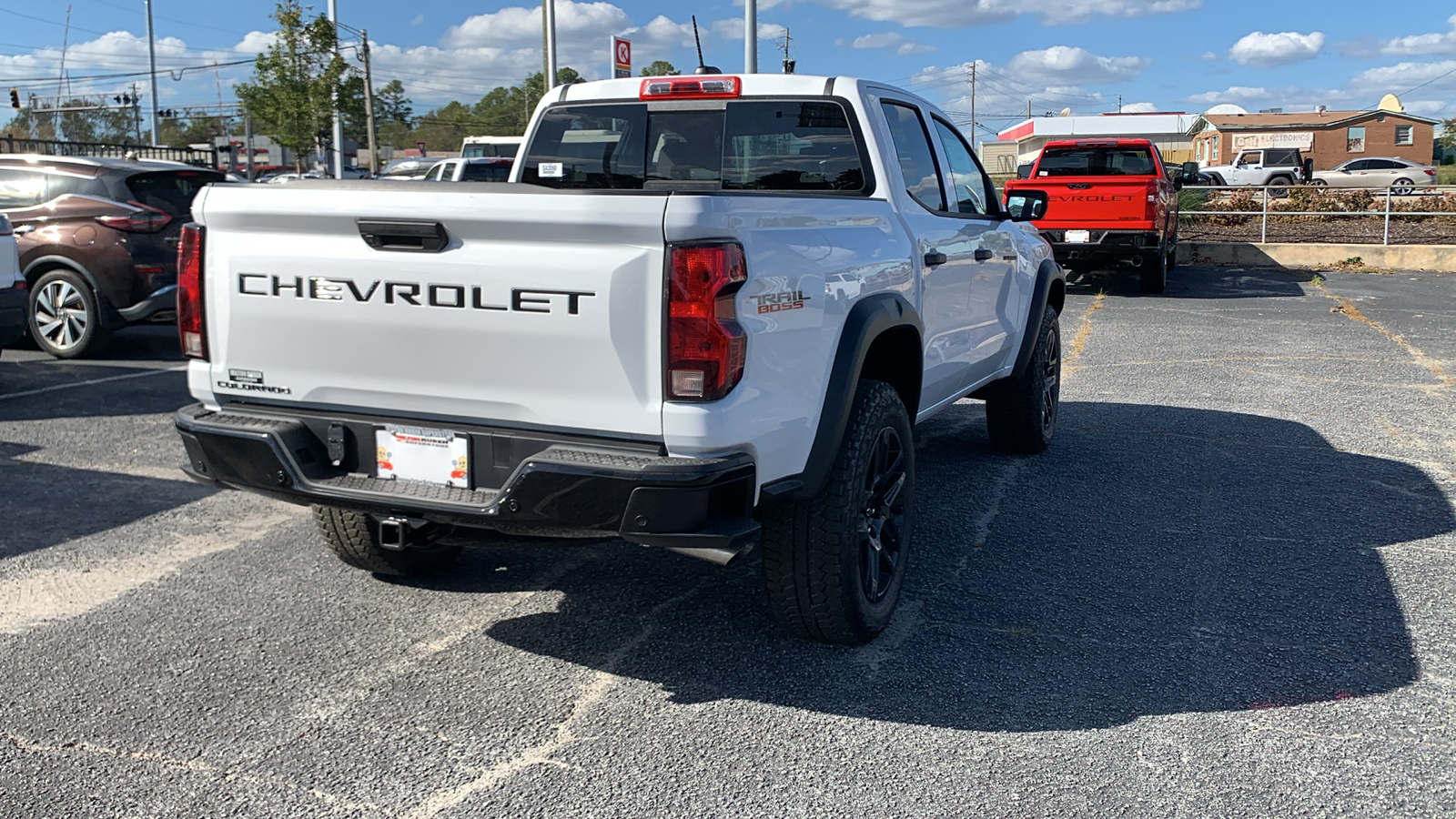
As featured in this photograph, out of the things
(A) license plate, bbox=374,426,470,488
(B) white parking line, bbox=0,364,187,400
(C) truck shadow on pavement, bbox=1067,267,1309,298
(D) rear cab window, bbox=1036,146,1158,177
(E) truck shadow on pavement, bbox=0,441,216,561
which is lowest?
(E) truck shadow on pavement, bbox=0,441,216,561

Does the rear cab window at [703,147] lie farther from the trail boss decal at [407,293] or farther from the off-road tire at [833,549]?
the trail boss decal at [407,293]

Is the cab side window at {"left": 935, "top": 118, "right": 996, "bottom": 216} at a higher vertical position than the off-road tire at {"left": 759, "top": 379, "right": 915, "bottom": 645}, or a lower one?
higher

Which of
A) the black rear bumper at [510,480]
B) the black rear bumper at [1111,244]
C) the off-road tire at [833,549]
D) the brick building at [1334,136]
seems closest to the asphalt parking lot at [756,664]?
the off-road tire at [833,549]

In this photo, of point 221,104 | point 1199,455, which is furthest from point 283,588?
point 221,104

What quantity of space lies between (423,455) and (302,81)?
41.2 metres

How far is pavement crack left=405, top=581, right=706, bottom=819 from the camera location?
309cm

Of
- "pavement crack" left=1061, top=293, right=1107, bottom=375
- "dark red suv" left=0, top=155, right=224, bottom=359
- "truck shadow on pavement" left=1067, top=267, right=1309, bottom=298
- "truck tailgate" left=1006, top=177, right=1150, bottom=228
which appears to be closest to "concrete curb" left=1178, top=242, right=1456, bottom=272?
"truck shadow on pavement" left=1067, top=267, right=1309, bottom=298

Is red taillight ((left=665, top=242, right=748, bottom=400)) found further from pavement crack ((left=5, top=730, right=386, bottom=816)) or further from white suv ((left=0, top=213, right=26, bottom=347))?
white suv ((left=0, top=213, right=26, bottom=347))

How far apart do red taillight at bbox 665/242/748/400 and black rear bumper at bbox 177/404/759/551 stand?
8.3 inches

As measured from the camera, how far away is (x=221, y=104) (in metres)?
90.7

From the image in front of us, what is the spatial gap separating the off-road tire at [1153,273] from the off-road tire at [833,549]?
12779mm

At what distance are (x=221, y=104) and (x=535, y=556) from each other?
95.8 m

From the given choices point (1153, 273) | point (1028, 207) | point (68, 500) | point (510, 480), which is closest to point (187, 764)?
point (510, 480)

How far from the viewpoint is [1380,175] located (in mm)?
42062
